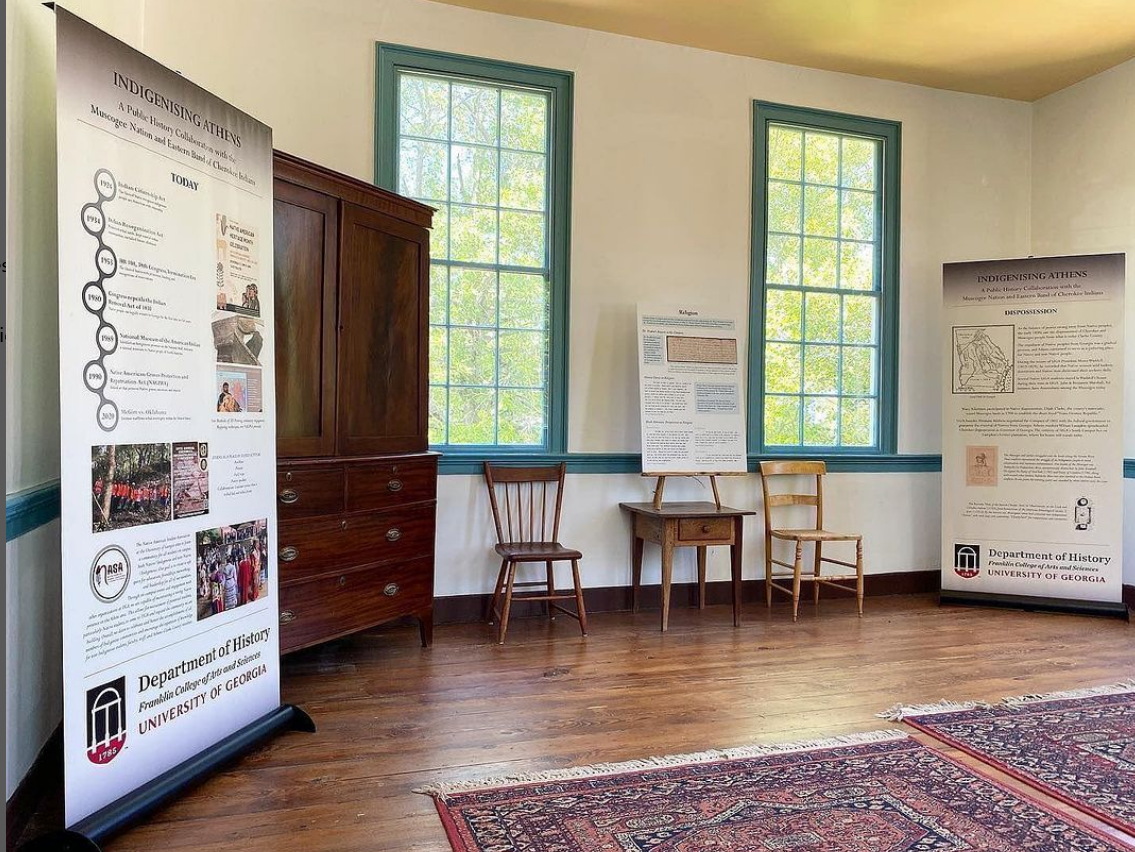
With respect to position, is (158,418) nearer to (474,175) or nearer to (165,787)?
(165,787)

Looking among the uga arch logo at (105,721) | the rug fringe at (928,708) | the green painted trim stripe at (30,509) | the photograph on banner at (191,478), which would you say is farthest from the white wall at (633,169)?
the uga arch logo at (105,721)

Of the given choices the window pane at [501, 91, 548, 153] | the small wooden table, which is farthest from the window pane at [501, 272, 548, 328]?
the small wooden table

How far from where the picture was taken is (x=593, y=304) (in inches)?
208

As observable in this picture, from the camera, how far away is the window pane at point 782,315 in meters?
5.79

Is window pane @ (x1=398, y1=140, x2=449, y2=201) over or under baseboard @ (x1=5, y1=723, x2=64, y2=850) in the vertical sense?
over

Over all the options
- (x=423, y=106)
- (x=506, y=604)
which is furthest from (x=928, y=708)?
(x=423, y=106)

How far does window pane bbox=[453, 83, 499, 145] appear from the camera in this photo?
199 inches

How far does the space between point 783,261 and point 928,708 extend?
10.8 ft

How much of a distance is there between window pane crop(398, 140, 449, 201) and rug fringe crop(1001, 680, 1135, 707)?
4002 millimetres

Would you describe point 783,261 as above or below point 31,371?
above

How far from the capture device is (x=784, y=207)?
5.81 m

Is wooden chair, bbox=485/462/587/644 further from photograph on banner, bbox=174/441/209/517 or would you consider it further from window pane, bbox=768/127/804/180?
window pane, bbox=768/127/804/180

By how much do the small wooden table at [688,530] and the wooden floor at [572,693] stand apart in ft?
0.90

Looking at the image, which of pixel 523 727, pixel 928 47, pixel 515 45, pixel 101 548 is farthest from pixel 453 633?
pixel 928 47
